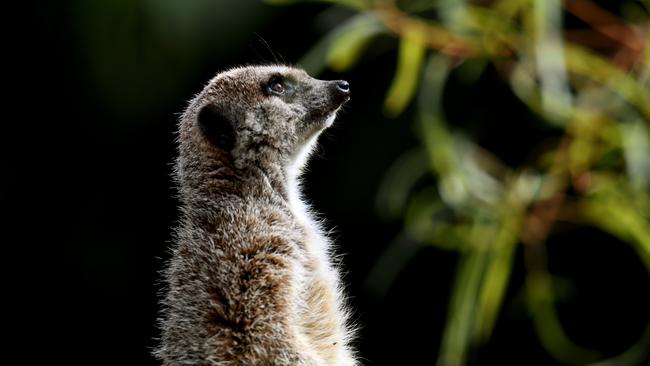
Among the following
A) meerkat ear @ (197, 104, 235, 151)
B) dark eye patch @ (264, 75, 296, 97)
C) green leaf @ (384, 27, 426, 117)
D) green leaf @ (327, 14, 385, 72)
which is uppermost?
meerkat ear @ (197, 104, 235, 151)

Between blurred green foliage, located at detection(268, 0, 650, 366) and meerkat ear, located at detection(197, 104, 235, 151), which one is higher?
meerkat ear, located at detection(197, 104, 235, 151)

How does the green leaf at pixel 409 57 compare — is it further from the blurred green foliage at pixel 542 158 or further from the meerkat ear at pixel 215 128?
the meerkat ear at pixel 215 128

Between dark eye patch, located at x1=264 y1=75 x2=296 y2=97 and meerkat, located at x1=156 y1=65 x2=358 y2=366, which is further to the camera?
dark eye patch, located at x1=264 y1=75 x2=296 y2=97

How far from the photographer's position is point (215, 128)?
1.82 m

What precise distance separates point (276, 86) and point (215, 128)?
175mm

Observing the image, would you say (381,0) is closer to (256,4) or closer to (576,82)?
(576,82)

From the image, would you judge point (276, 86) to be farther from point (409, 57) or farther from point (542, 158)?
point (542, 158)

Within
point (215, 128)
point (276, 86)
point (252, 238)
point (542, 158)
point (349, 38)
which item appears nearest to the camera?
point (252, 238)

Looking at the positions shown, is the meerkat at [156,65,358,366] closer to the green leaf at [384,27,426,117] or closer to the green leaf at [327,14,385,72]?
the green leaf at [327,14,385,72]

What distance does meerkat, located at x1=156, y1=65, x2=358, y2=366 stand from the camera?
1.58 metres

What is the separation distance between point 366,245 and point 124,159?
47.5 inches

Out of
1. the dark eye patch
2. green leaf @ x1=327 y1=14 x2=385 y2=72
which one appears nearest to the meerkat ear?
the dark eye patch

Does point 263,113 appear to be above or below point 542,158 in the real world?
above

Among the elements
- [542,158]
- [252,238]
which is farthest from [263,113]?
[542,158]
